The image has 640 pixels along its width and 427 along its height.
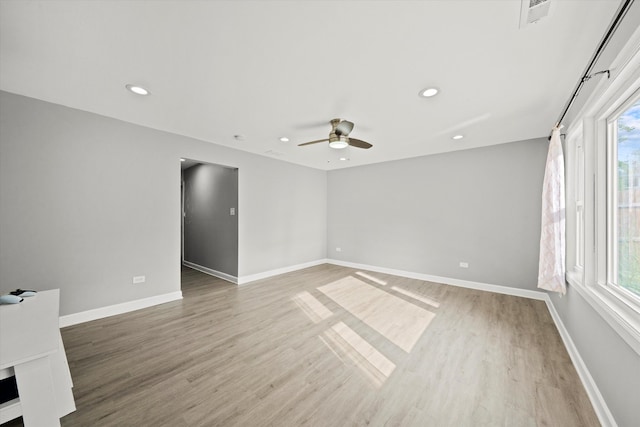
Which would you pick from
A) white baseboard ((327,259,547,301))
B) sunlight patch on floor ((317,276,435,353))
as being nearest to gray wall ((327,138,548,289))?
white baseboard ((327,259,547,301))

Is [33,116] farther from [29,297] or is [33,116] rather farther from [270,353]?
[270,353]

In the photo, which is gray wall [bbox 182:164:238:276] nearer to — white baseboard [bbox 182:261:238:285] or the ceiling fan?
white baseboard [bbox 182:261:238:285]

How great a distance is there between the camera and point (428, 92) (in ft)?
7.43

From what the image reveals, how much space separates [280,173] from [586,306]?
4738 millimetres

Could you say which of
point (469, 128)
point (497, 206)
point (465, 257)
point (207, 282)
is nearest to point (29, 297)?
point (207, 282)

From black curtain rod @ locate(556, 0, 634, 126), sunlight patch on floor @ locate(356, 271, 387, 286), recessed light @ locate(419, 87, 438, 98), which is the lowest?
sunlight patch on floor @ locate(356, 271, 387, 286)

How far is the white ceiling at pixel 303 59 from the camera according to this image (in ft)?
4.60

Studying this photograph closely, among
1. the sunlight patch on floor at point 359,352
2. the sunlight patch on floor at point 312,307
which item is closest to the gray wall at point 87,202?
the sunlight patch on floor at point 312,307

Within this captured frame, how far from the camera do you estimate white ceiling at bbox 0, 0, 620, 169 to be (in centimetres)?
140

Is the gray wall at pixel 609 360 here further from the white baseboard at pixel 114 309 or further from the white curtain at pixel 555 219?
the white baseboard at pixel 114 309

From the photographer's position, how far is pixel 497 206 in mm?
3961

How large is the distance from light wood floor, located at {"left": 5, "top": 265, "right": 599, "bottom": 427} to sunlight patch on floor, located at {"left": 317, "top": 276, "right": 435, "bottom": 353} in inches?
0.9

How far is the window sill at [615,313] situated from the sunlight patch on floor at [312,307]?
2415 mm

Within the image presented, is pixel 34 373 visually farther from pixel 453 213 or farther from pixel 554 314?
pixel 453 213
